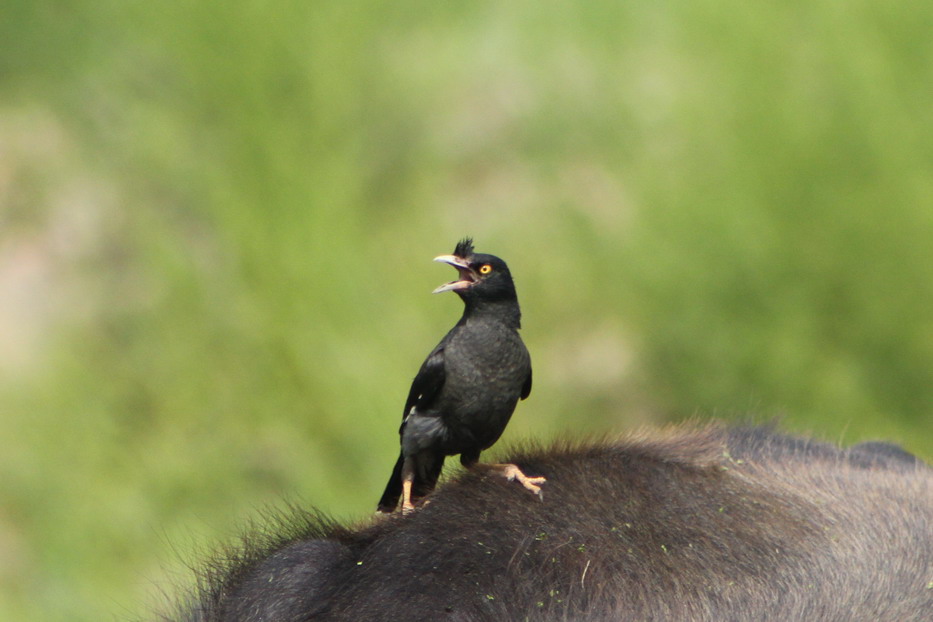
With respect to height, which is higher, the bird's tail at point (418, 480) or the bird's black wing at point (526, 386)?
the bird's black wing at point (526, 386)

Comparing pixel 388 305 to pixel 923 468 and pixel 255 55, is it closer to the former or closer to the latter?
pixel 255 55

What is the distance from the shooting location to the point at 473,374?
0.97 m

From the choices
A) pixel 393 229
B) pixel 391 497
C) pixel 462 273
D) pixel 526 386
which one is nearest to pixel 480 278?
pixel 462 273

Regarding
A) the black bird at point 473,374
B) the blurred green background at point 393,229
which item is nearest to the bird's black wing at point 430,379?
the black bird at point 473,374

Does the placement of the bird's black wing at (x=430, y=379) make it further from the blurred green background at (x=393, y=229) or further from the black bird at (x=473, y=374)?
the blurred green background at (x=393, y=229)

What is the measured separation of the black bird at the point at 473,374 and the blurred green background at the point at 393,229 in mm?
1651

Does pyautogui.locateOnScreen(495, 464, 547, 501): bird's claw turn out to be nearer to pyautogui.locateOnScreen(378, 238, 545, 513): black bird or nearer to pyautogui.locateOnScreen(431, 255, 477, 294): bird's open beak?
pyautogui.locateOnScreen(378, 238, 545, 513): black bird

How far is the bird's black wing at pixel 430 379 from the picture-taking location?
38.4 inches

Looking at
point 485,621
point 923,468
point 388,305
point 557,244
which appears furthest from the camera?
point 557,244

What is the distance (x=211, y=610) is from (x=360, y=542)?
5.2 inches

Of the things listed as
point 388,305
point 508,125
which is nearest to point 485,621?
point 388,305

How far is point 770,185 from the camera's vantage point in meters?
2.90

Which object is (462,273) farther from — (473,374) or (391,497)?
(391,497)

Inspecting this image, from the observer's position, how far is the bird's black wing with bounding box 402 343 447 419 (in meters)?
0.97
